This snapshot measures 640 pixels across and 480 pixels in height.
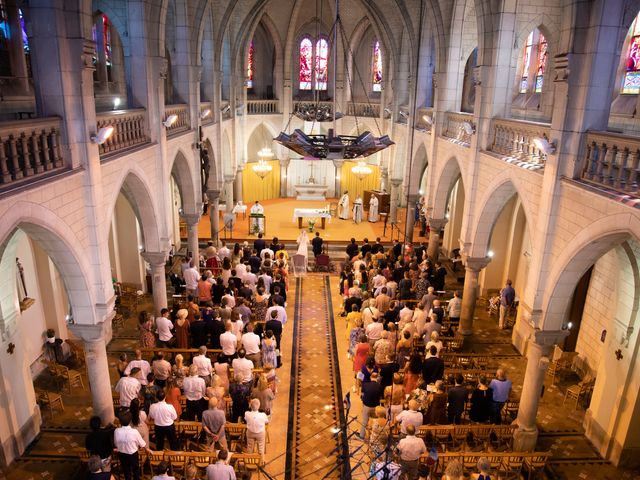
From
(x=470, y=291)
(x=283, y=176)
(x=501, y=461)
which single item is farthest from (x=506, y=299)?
(x=283, y=176)

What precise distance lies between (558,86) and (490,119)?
3783 millimetres

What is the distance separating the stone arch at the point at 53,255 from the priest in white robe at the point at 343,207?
1696 centimetres

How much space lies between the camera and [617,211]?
22.9 ft

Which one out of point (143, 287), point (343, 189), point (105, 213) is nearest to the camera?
point (105, 213)

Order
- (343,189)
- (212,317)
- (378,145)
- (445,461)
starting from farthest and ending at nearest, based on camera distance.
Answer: (343,189), (212,317), (378,145), (445,461)

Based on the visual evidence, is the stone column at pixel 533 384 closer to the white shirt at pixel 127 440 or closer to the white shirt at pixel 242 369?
the white shirt at pixel 242 369

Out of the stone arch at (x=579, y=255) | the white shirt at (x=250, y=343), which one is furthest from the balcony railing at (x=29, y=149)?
the stone arch at (x=579, y=255)

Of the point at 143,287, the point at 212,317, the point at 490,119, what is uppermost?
the point at 490,119

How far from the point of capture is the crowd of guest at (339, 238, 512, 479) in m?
8.09

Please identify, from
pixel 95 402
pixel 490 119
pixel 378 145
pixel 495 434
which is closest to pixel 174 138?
pixel 378 145

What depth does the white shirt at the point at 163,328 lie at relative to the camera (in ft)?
35.2

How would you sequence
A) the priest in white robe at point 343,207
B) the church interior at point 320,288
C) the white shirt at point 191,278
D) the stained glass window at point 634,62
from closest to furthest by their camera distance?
the church interior at point 320,288, the stained glass window at point 634,62, the white shirt at point 191,278, the priest in white robe at point 343,207

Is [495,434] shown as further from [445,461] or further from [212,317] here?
[212,317]

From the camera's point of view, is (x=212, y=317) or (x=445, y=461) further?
(x=212, y=317)
